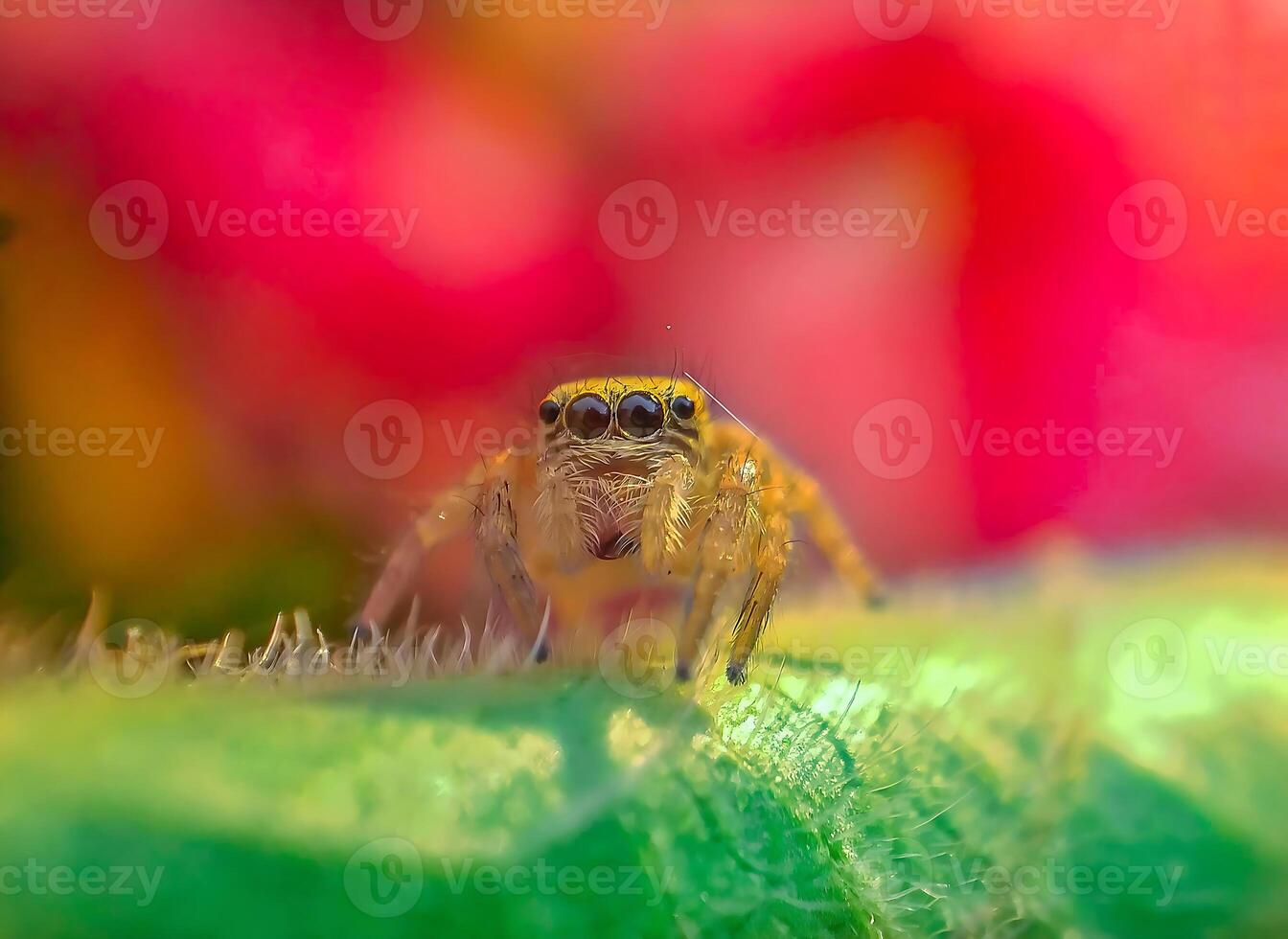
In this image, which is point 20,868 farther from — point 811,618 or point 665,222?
point 665,222

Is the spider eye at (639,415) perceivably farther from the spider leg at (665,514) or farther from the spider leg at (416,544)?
the spider leg at (416,544)

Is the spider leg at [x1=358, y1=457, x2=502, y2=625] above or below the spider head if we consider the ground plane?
below

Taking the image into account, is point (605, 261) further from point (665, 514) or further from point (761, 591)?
point (761, 591)

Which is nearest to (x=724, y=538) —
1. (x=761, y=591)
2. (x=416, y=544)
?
(x=761, y=591)

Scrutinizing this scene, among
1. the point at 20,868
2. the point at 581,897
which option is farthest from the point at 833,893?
the point at 20,868

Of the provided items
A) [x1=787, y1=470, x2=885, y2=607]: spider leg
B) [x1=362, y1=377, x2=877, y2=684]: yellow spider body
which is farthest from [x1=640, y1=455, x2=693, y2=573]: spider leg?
[x1=787, y1=470, x2=885, y2=607]: spider leg

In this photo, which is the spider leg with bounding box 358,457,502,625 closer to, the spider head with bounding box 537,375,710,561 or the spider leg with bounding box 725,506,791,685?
the spider head with bounding box 537,375,710,561

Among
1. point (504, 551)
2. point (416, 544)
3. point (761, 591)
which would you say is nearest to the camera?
point (761, 591)
